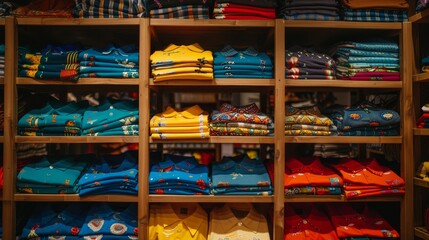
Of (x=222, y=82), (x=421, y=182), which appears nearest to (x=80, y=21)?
(x=222, y=82)

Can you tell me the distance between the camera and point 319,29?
90.1 inches

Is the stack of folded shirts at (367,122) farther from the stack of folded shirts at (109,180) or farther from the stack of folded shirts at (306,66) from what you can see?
the stack of folded shirts at (109,180)

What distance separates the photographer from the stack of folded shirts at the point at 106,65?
221 centimetres

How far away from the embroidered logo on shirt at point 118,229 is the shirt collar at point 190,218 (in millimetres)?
272

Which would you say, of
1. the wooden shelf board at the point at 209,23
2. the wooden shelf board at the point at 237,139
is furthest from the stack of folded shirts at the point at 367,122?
the wooden shelf board at the point at 209,23

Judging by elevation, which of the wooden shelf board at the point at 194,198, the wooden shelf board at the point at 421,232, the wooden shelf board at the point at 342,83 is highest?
the wooden shelf board at the point at 342,83

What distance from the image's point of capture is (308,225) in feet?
7.45

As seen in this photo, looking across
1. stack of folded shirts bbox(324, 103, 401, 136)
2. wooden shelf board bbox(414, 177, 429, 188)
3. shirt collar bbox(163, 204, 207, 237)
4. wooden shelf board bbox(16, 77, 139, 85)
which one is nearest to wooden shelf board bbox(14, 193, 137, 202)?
shirt collar bbox(163, 204, 207, 237)

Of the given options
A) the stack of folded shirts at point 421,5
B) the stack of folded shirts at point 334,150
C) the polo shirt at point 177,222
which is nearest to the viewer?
the stack of folded shirts at point 421,5

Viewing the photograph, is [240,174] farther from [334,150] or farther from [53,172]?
[334,150]

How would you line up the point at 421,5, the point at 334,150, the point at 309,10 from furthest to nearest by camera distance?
the point at 334,150 < the point at 309,10 < the point at 421,5

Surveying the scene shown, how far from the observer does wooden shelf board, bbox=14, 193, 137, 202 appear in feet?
7.12

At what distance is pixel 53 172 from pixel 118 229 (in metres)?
0.59

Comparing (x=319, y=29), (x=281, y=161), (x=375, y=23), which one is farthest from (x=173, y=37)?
(x=375, y=23)
